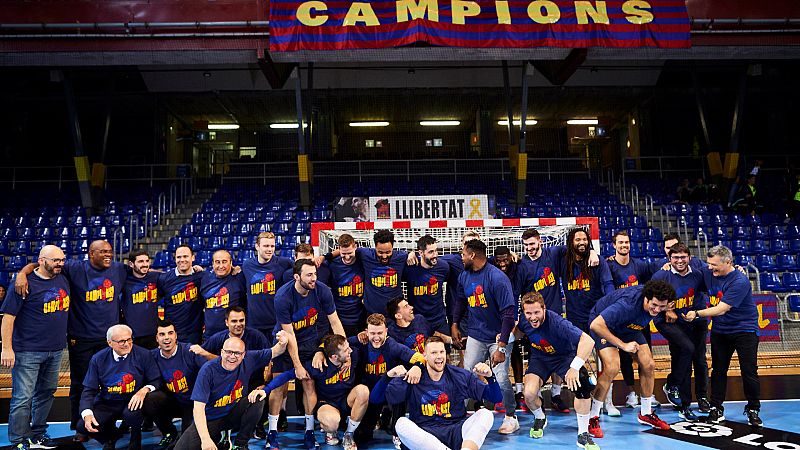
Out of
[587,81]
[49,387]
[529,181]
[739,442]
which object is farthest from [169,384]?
[587,81]

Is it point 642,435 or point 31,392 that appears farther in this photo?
point 31,392

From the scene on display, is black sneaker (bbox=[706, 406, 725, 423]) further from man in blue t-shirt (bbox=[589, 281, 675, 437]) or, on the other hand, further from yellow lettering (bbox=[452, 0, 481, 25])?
yellow lettering (bbox=[452, 0, 481, 25])

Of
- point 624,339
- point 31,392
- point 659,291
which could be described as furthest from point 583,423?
point 31,392

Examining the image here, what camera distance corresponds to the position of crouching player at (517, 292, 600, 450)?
689 cm

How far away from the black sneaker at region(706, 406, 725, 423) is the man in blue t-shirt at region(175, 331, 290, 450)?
510 centimetres

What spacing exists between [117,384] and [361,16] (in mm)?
11091

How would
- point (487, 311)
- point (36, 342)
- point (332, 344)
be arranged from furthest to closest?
point (487, 311), point (36, 342), point (332, 344)

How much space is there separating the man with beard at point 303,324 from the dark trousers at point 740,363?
4529 millimetres

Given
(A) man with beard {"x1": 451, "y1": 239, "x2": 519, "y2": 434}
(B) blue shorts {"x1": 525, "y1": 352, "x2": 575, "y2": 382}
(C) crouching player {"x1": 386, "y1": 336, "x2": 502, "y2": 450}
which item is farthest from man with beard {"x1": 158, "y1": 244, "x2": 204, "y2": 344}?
(B) blue shorts {"x1": 525, "y1": 352, "x2": 575, "y2": 382}

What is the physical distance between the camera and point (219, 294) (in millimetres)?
8203

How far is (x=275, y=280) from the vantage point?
8375mm

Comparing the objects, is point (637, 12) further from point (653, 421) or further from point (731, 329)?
point (653, 421)

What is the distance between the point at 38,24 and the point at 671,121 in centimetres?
2202

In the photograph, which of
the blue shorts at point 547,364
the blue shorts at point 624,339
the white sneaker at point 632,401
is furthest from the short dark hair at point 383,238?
the white sneaker at point 632,401
